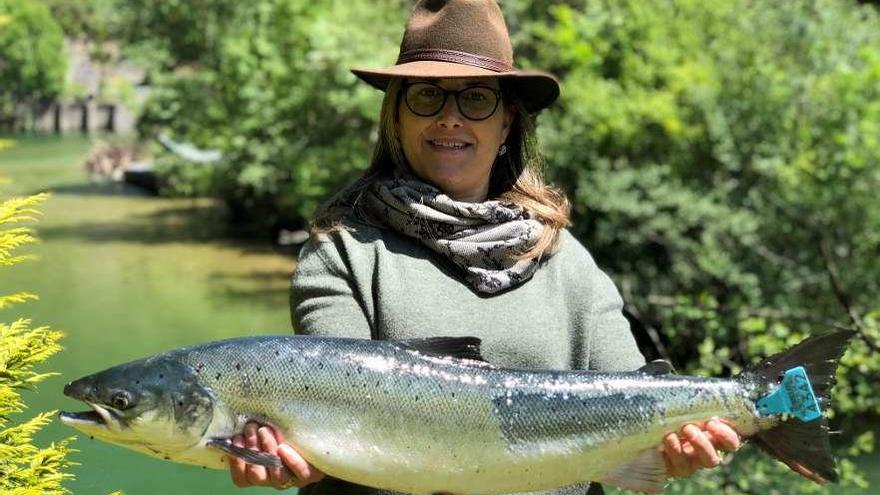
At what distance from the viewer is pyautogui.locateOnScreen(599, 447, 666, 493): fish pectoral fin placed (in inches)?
106

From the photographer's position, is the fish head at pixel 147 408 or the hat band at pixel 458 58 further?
the hat band at pixel 458 58

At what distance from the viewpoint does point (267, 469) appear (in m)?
2.47

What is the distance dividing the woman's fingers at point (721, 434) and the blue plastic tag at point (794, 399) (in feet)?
0.30

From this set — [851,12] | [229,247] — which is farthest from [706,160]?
[229,247]

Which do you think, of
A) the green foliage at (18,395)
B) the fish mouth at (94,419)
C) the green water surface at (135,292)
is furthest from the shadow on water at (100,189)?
the fish mouth at (94,419)

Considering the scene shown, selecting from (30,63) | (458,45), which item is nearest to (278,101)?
(458,45)

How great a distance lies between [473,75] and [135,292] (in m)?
13.0

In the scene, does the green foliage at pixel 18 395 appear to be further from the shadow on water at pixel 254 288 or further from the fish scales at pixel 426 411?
the shadow on water at pixel 254 288

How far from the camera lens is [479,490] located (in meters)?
2.63

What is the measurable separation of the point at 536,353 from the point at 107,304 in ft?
40.1

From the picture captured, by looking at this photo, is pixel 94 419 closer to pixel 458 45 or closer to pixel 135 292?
pixel 458 45

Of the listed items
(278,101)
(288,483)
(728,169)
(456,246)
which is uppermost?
(456,246)

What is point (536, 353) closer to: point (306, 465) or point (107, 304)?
point (306, 465)

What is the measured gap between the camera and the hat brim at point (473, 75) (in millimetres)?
2840
